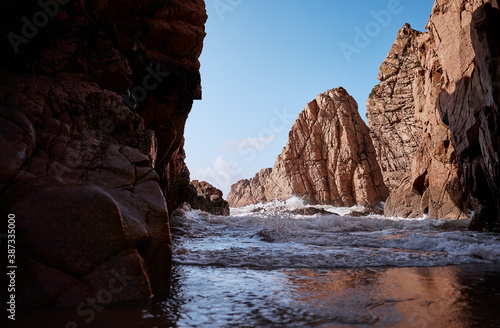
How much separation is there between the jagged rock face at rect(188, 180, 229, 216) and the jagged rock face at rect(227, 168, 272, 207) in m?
44.4

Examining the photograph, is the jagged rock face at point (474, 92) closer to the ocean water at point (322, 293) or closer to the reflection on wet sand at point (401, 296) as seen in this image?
the ocean water at point (322, 293)

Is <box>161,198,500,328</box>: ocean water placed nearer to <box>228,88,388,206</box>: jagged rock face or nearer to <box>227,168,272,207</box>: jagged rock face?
<box>228,88,388,206</box>: jagged rock face

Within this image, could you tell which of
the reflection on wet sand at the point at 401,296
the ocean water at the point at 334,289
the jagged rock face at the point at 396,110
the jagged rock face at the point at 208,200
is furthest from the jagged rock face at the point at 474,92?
the jagged rock face at the point at 396,110

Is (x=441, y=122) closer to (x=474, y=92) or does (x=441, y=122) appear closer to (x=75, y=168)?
(x=474, y=92)

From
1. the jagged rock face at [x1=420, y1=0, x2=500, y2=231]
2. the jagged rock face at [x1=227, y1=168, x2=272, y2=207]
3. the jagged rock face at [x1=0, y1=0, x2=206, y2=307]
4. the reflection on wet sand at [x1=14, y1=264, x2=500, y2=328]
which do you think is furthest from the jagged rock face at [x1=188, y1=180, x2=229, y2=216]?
the jagged rock face at [x1=227, y1=168, x2=272, y2=207]

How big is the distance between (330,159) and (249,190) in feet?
126

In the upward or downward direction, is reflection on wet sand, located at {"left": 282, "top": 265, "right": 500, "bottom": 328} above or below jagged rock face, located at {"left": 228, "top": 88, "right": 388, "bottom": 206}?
below

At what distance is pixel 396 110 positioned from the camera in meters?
39.3

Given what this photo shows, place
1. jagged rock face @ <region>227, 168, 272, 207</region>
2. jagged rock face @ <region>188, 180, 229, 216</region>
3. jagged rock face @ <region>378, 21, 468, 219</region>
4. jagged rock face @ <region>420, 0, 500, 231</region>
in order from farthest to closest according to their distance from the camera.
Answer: jagged rock face @ <region>227, 168, 272, 207</region> → jagged rock face @ <region>188, 180, 229, 216</region> → jagged rock face @ <region>378, 21, 468, 219</region> → jagged rock face @ <region>420, 0, 500, 231</region>

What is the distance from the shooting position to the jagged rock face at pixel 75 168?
2725 mm

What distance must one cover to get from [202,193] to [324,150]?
2581cm

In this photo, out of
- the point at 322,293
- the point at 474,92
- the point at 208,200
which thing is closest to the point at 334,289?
the point at 322,293

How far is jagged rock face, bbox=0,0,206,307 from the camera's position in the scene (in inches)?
107

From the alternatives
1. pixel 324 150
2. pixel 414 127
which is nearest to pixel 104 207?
pixel 414 127
